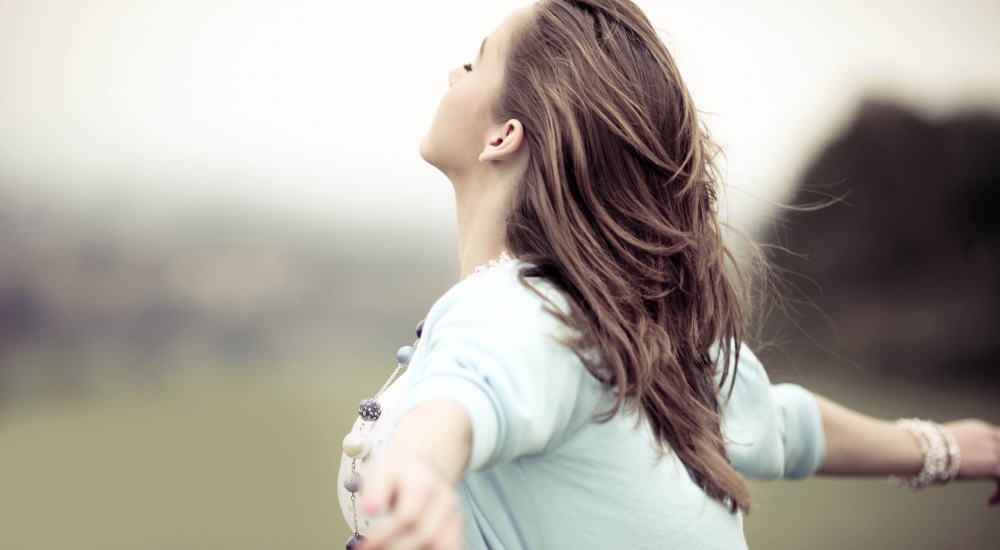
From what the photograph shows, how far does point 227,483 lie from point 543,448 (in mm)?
1285

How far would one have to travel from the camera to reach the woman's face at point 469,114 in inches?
22.8

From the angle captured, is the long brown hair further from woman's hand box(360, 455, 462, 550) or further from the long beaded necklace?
woman's hand box(360, 455, 462, 550)

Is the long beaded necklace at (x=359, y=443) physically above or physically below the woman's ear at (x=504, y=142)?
below

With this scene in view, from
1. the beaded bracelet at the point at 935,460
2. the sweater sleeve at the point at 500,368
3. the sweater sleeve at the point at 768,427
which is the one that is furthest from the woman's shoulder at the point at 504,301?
the beaded bracelet at the point at 935,460

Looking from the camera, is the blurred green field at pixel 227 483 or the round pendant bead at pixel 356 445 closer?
the round pendant bead at pixel 356 445

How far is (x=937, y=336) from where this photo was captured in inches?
66.2

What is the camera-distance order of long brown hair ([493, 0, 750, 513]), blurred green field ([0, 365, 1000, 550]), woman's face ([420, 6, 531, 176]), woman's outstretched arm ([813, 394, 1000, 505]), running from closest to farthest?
long brown hair ([493, 0, 750, 513]), woman's face ([420, 6, 531, 176]), woman's outstretched arm ([813, 394, 1000, 505]), blurred green field ([0, 365, 1000, 550])

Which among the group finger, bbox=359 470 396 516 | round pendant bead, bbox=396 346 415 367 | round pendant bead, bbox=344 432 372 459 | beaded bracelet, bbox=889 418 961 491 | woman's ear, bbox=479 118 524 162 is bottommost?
beaded bracelet, bbox=889 418 961 491

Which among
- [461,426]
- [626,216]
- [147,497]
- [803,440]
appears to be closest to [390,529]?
[461,426]

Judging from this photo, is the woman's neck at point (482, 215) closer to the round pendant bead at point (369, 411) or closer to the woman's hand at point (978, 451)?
the round pendant bead at point (369, 411)

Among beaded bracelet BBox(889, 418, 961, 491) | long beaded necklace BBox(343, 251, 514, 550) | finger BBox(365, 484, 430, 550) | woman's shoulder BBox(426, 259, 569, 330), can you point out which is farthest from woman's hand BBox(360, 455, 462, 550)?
beaded bracelet BBox(889, 418, 961, 491)

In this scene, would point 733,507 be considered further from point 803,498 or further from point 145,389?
point 145,389

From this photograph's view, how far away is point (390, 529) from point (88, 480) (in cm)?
149

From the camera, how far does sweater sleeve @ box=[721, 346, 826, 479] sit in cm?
62
